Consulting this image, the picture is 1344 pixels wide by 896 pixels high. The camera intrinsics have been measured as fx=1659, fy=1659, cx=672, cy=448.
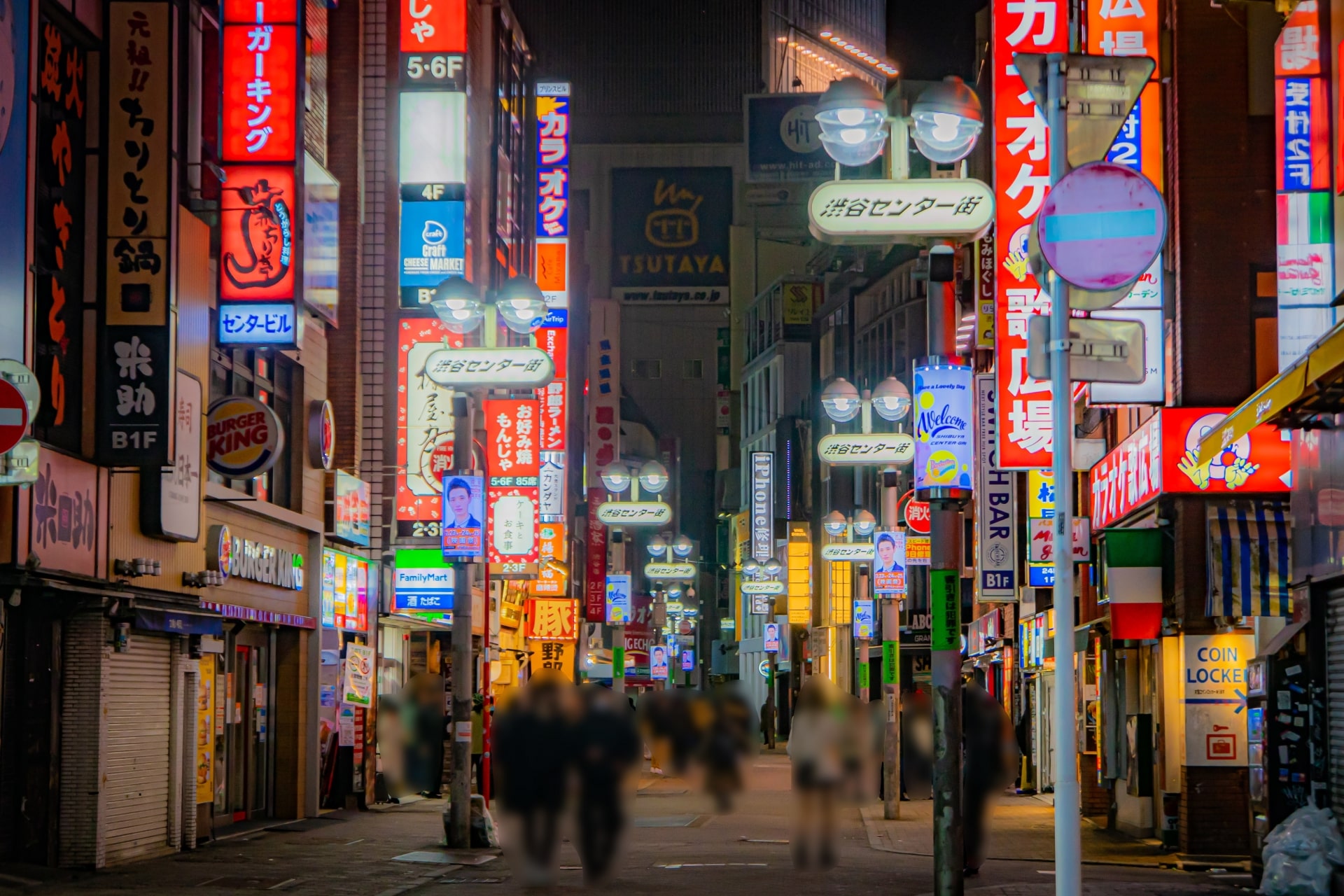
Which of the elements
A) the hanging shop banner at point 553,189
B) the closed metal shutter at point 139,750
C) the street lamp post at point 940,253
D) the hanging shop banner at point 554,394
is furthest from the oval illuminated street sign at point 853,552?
the street lamp post at point 940,253

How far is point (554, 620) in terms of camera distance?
50.2m

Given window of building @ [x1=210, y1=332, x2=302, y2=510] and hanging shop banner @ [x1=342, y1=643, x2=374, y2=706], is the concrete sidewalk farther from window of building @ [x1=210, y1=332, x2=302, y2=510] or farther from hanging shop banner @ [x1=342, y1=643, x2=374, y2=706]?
window of building @ [x1=210, y1=332, x2=302, y2=510]

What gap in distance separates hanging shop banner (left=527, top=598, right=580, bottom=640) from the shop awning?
119 ft

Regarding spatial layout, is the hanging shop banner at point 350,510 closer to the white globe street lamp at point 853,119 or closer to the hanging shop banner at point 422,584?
the hanging shop banner at point 422,584

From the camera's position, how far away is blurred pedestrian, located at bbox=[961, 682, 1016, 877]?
1806 centimetres

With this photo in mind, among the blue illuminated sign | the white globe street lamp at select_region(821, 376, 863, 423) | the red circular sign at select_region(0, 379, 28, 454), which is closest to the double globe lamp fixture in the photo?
the red circular sign at select_region(0, 379, 28, 454)

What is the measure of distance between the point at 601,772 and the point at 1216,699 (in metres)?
10.2

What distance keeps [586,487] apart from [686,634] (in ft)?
186

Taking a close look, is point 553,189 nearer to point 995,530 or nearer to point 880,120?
point 995,530

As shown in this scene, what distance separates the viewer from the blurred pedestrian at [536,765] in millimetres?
15219

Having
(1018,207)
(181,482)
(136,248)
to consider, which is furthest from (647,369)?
(136,248)

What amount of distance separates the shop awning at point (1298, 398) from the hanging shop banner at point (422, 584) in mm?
19388

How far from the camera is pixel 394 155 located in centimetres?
3192

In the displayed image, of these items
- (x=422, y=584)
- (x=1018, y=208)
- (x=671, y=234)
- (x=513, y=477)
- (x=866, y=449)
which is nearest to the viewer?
(x=1018, y=208)
